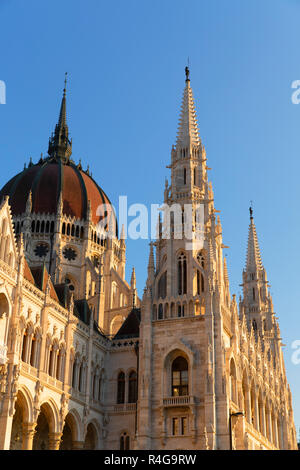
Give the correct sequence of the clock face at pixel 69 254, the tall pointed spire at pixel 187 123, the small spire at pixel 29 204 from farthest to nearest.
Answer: the clock face at pixel 69 254, the small spire at pixel 29 204, the tall pointed spire at pixel 187 123

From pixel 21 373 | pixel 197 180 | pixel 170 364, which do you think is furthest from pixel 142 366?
pixel 197 180

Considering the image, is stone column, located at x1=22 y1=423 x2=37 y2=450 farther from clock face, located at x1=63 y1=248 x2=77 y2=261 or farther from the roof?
clock face, located at x1=63 y1=248 x2=77 y2=261

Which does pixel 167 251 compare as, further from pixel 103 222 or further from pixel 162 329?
pixel 103 222

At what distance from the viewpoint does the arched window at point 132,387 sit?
48.2m

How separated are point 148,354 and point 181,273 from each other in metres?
7.44

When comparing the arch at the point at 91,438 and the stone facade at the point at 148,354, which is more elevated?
the stone facade at the point at 148,354

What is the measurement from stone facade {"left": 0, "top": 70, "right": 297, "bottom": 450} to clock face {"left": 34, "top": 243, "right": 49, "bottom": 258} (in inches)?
108

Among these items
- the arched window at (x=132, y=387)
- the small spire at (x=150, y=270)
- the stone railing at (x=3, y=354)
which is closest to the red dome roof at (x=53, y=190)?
the small spire at (x=150, y=270)

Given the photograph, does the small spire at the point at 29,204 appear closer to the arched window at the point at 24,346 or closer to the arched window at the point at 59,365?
the arched window at the point at 59,365

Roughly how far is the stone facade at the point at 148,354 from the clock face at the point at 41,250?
2750 mm

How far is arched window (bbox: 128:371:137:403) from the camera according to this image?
158 feet

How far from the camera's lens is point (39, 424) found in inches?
1711

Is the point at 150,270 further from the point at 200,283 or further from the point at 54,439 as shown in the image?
the point at 54,439

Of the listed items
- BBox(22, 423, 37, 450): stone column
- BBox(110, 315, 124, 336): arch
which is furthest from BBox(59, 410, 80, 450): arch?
BBox(110, 315, 124, 336): arch
